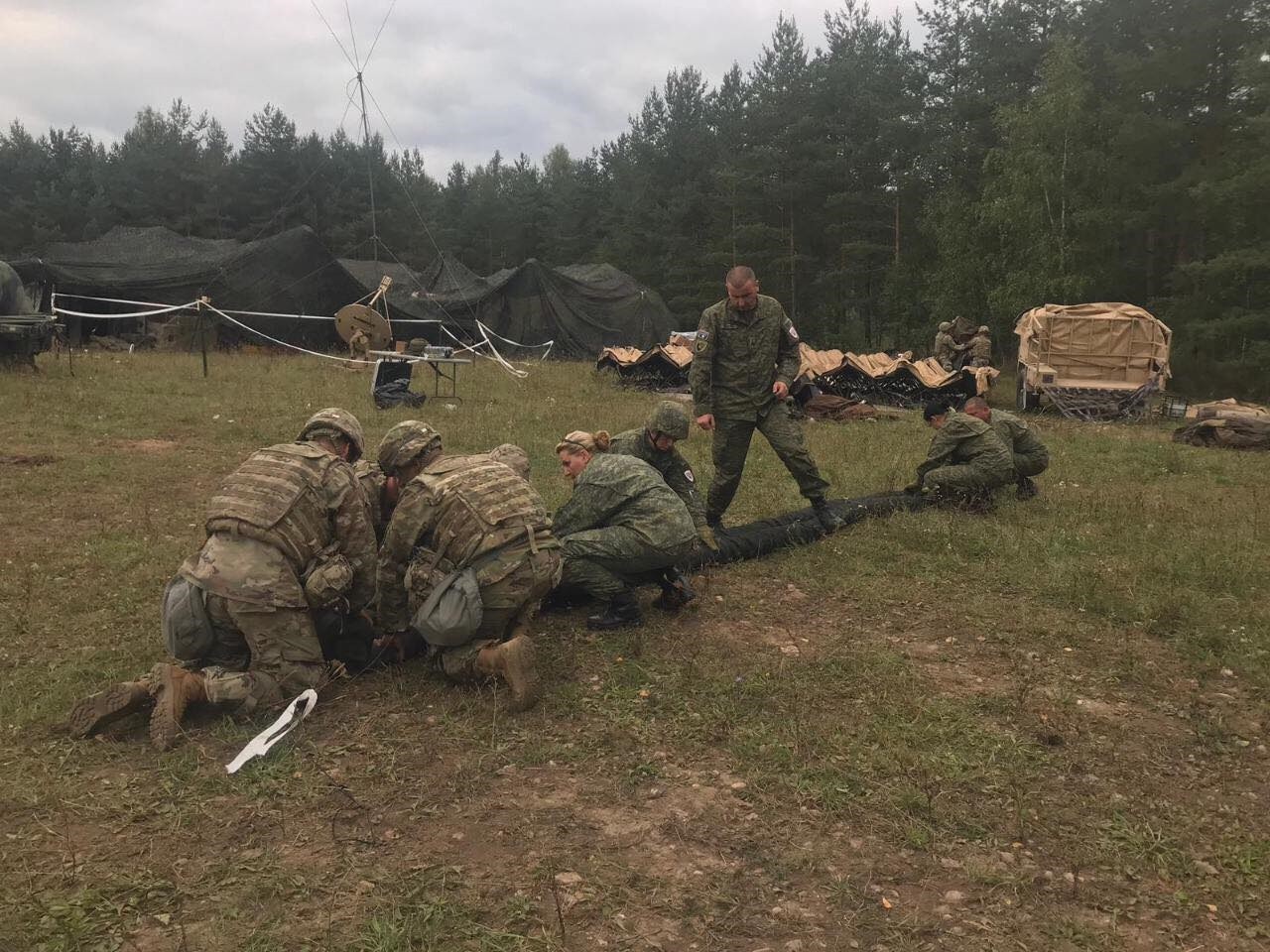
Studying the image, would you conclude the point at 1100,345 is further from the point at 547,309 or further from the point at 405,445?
the point at 547,309

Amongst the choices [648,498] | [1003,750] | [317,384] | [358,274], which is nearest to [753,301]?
[648,498]

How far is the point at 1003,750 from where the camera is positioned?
3.30m

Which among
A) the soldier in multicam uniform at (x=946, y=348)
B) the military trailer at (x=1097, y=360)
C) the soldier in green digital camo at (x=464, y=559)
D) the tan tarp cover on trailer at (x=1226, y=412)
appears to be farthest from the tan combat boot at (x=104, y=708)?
the soldier in multicam uniform at (x=946, y=348)

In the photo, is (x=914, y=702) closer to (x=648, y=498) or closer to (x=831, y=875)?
(x=831, y=875)

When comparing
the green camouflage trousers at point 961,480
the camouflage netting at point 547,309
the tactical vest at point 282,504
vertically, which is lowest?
the green camouflage trousers at point 961,480

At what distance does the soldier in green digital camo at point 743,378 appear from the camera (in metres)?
5.84

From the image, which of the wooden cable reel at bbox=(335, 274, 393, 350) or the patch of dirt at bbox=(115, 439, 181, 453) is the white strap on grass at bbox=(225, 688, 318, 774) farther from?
the wooden cable reel at bbox=(335, 274, 393, 350)

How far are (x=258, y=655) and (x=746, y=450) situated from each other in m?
3.45

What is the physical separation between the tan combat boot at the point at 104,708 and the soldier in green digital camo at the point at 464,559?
39.9 inches

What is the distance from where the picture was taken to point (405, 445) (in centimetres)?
413

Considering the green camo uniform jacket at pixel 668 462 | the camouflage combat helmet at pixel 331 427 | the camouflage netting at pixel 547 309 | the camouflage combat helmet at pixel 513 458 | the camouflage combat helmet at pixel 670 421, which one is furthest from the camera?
the camouflage netting at pixel 547 309

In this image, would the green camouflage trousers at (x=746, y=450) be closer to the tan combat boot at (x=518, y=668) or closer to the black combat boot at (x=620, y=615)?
the black combat boot at (x=620, y=615)

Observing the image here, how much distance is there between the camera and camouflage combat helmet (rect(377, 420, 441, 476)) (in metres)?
4.12

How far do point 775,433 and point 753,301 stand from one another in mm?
870
